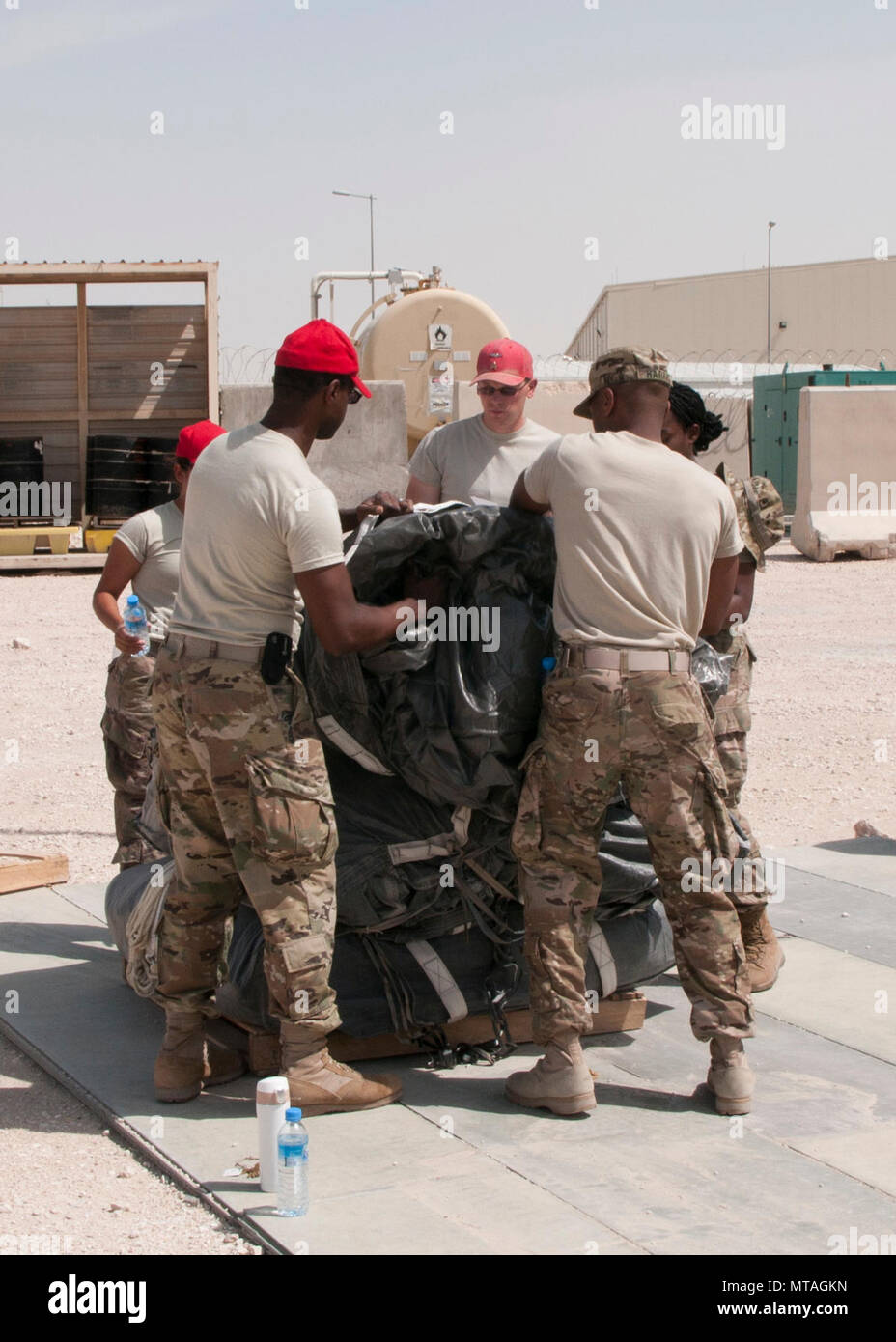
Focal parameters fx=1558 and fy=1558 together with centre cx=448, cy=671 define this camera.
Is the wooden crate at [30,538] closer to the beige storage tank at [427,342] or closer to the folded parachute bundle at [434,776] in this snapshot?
the beige storage tank at [427,342]

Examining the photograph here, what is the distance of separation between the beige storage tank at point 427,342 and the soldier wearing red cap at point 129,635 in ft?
55.3

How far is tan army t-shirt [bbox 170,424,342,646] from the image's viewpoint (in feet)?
12.8

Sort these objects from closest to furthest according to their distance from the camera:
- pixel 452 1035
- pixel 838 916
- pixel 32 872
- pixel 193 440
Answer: pixel 452 1035 < pixel 193 440 < pixel 838 916 < pixel 32 872

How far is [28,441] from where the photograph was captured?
18.0m

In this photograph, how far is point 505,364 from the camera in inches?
207

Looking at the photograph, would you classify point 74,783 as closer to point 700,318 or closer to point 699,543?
point 699,543

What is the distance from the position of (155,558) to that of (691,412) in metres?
2.10

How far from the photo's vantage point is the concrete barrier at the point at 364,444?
17.8 m

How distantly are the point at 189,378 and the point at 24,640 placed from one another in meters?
6.32

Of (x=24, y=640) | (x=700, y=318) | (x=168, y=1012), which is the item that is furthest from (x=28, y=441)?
(x=700, y=318)

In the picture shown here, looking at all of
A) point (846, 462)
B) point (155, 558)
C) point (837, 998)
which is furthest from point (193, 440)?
point (846, 462)

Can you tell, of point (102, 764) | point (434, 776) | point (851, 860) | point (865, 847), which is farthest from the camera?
point (102, 764)

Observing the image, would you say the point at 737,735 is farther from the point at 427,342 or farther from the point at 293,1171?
the point at 427,342
